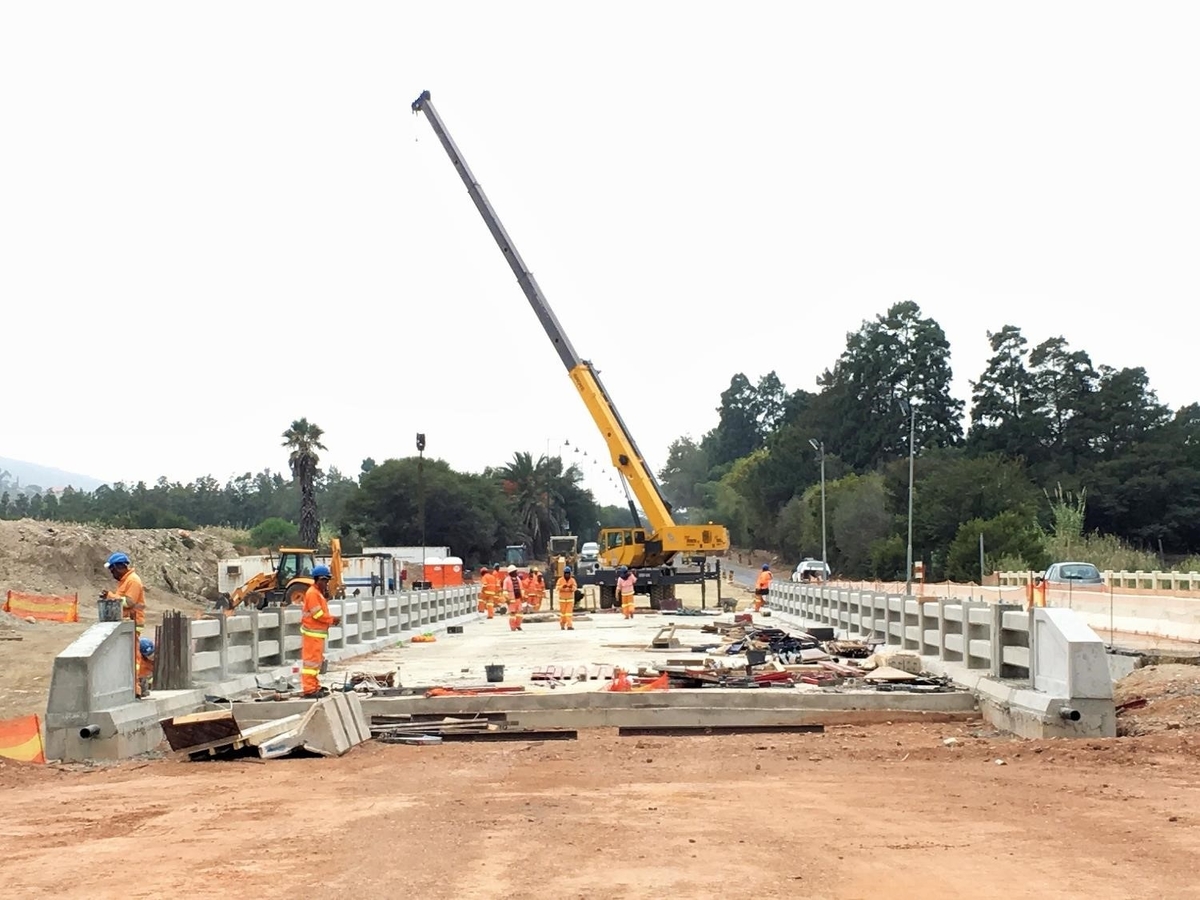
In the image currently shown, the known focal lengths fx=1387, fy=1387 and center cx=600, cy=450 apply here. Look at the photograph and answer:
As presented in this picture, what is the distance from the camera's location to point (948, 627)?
17219mm

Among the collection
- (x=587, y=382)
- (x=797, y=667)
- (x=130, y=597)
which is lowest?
(x=797, y=667)

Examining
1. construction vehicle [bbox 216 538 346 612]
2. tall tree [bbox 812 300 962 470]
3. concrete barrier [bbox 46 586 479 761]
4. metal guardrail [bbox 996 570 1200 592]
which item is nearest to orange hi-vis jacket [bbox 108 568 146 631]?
concrete barrier [bbox 46 586 479 761]

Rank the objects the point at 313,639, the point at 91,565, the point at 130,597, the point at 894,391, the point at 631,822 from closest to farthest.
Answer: the point at 631,822 → the point at 130,597 → the point at 313,639 → the point at 91,565 → the point at 894,391

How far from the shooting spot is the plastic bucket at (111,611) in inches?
528

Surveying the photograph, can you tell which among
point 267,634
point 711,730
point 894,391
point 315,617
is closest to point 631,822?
point 711,730

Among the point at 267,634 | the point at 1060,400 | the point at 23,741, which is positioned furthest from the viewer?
the point at 1060,400

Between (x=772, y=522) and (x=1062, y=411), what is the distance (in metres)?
35.6

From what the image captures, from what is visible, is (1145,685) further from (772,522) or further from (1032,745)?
(772,522)

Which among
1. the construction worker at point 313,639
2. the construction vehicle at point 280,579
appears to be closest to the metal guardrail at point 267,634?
the construction worker at point 313,639

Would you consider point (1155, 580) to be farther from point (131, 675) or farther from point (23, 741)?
point (23, 741)

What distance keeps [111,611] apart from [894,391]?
108 meters

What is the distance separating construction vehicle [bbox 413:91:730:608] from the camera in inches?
1842

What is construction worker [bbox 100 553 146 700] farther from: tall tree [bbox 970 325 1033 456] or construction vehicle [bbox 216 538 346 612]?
tall tree [bbox 970 325 1033 456]

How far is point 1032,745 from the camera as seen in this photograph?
466 inches
